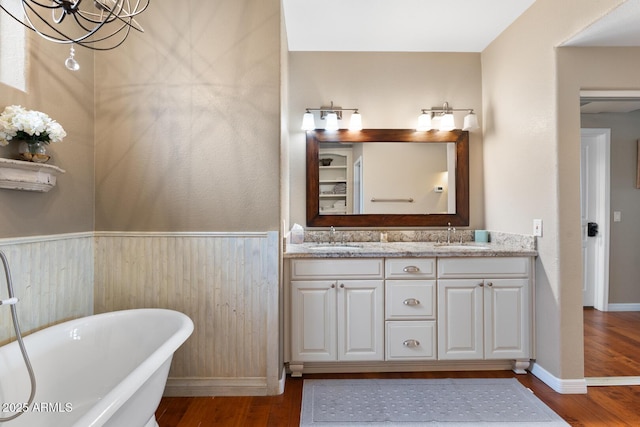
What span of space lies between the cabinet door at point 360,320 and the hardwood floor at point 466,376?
20 cm

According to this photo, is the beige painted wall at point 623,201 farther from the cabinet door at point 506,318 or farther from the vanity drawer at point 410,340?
the vanity drawer at point 410,340

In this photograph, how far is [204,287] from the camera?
7.41 ft

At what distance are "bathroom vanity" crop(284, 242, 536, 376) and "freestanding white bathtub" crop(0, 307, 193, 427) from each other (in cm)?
91

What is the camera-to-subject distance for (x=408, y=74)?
3.16m

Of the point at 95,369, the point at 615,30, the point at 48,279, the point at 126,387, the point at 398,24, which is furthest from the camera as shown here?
the point at 398,24

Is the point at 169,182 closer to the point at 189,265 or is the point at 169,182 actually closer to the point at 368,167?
the point at 189,265

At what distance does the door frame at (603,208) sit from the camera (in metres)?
3.81

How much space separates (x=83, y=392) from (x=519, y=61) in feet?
11.3

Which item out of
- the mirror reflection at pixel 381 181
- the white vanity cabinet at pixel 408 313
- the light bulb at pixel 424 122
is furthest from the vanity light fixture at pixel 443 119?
the white vanity cabinet at pixel 408 313

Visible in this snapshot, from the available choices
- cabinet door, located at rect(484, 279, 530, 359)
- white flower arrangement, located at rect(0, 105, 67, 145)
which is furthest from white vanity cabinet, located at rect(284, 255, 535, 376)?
white flower arrangement, located at rect(0, 105, 67, 145)

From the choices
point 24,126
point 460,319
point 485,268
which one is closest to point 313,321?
point 460,319

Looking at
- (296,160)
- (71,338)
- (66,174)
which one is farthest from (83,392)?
(296,160)

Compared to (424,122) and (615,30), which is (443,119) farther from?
(615,30)

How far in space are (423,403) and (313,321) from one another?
0.84m
